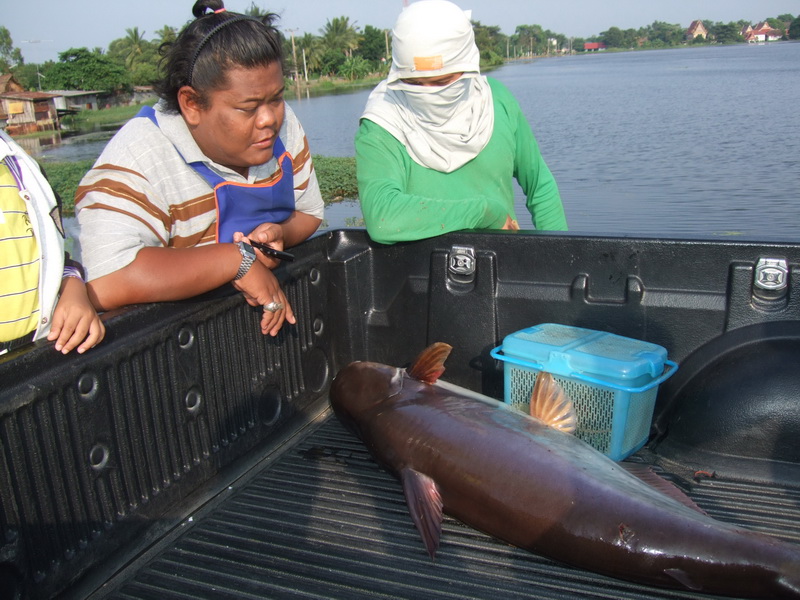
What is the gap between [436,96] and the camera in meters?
3.40

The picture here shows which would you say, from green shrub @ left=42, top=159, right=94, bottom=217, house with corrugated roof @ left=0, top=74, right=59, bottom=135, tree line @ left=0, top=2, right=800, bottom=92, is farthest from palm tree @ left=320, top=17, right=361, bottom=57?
green shrub @ left=42, top=159, right=94, bottom=217

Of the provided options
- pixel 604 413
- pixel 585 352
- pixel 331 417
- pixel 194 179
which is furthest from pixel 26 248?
pixel 604 413

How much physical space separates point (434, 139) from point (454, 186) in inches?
9.5

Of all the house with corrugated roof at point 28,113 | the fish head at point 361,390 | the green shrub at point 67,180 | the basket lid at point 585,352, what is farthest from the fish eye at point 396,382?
the house with corrugated roof at point 28,113

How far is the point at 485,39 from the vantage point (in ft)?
427

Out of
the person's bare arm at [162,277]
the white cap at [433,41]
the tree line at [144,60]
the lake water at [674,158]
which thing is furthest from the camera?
the tree line at [144,60]

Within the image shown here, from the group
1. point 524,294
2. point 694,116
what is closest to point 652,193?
point 694,116

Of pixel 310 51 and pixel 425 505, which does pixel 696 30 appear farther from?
pixel 425 505

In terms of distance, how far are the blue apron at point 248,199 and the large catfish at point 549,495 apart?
0.86 m

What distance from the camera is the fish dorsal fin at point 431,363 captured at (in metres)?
2.87

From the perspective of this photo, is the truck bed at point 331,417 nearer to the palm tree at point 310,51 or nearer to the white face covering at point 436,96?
the white face covering at point 436,96

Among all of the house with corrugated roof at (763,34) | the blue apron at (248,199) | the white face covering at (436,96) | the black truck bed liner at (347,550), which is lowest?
the black truck bed liner at (347,550)

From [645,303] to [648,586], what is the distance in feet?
3.95

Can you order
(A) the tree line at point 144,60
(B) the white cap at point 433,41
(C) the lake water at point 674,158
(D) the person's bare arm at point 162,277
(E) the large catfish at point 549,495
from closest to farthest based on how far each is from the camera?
(E) the large catfish at point 549,495 → (D) the person's bare arm at point 162,277 → (B) the white cap at point 433,41 → (C) the lake water at point 674,158 → (A) the tree line at point 144,60
